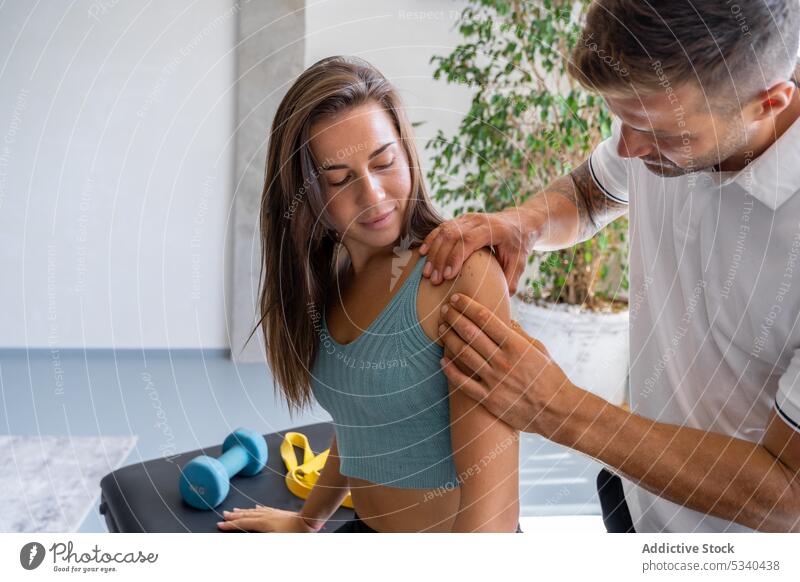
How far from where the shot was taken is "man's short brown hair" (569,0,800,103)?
52 centimetres

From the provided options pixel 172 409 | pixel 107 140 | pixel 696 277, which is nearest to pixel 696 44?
pixel 696 277

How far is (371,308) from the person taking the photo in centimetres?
64

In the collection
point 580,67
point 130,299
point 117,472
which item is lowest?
point 117,472

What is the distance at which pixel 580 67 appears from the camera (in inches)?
22.4

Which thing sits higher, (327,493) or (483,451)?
(483,451)

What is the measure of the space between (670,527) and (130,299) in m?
0.66

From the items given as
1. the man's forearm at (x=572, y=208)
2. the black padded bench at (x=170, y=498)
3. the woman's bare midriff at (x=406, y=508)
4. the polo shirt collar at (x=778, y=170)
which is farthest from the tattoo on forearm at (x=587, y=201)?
the black padded bench at (x=170, y=498)

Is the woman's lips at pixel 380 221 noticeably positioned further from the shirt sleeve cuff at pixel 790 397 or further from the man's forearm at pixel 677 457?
the shirt sleeve cuff at pixel 790 397

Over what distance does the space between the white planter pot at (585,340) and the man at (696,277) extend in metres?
0.22

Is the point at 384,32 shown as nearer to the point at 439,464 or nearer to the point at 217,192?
the point at 217,192

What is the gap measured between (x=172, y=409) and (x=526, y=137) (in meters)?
0.93

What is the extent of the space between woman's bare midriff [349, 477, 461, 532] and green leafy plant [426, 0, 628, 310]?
285 millimetres

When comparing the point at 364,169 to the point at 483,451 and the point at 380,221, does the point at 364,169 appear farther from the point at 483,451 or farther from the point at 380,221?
the point at 483,451
